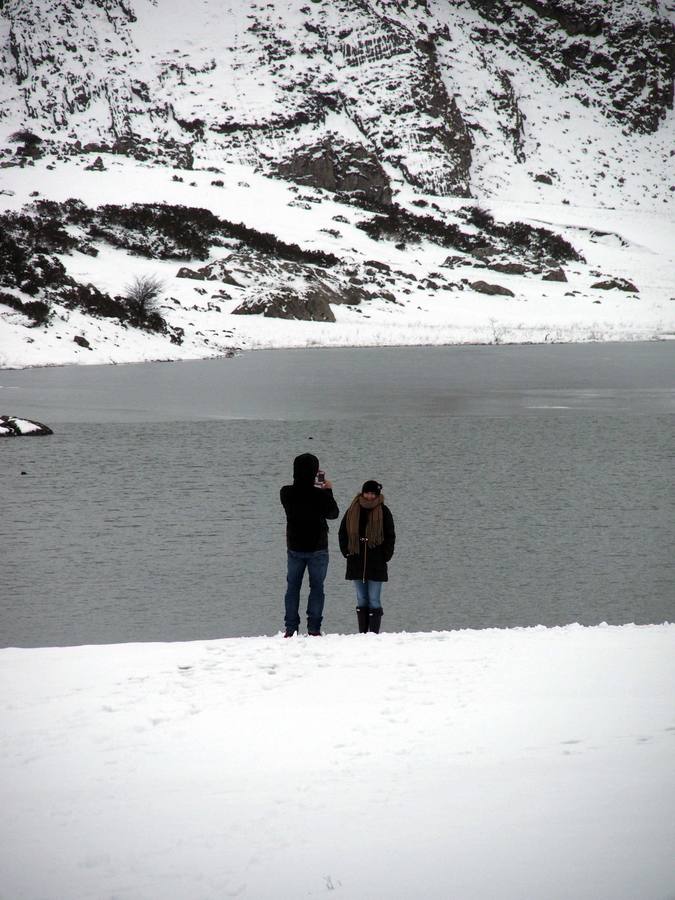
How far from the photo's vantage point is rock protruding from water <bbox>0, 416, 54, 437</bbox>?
22031 millimetres

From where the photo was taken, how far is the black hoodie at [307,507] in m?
8.08

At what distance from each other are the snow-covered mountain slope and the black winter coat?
34859 millimetres

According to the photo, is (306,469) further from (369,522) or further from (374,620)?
(374,620)

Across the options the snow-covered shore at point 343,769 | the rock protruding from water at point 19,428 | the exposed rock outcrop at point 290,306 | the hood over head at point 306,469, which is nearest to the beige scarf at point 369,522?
the hood over head at point 306,469

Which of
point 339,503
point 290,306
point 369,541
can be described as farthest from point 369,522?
point 290,306

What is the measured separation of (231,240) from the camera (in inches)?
3147

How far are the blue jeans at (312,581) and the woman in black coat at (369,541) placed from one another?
0.23m

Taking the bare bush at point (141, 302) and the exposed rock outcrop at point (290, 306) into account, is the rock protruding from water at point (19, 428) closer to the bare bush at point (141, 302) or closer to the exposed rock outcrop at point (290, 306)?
the bare bush at point (141, 302)

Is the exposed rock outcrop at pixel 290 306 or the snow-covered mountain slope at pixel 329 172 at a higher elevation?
the snow-covered mountain slope at pixel 329 172

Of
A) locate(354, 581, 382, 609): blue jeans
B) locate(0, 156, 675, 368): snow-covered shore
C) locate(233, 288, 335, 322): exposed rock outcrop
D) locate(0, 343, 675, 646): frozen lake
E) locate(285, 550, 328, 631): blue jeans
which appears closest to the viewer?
locate(285, 550, 328, 631): blue jeans

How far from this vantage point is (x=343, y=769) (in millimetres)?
5328

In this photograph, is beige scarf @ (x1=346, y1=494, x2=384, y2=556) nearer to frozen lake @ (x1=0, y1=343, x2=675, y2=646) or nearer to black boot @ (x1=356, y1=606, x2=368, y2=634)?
black boot @ (x1=356, y1=606, x2=368, y2=634)

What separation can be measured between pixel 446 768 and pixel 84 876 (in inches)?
76.2

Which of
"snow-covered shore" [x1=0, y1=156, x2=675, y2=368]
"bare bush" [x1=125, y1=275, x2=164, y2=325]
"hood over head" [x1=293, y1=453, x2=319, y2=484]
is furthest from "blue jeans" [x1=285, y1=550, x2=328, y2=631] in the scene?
"bare bush" [x1=125, y1=275, x2=164, y2=325]
